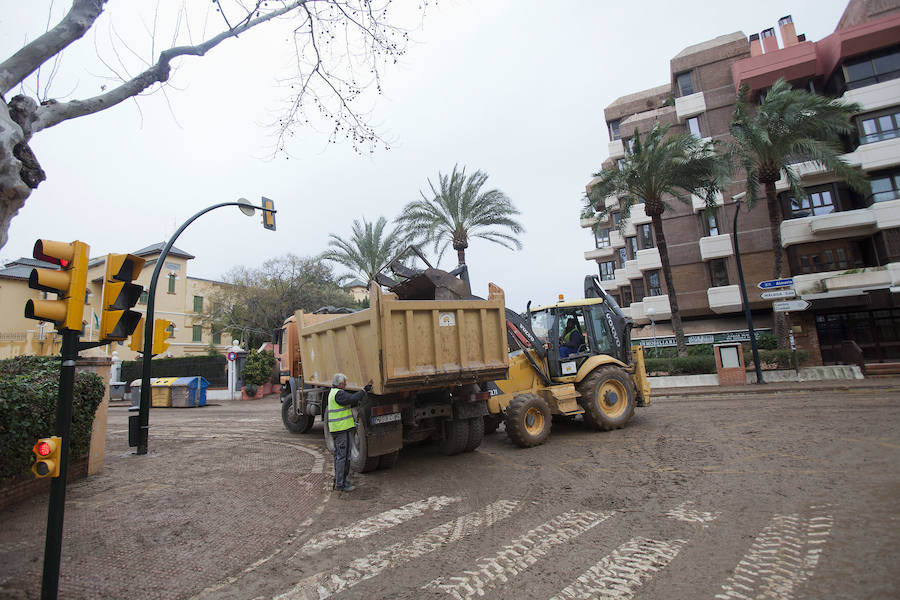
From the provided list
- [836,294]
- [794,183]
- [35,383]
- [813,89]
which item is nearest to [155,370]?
[35,383]

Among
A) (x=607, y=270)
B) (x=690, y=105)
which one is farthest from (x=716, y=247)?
(x=607, y=270)

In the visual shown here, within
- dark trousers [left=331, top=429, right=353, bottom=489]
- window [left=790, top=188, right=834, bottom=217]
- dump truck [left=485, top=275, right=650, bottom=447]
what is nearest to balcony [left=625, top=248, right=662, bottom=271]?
window [left=790, top=188, right=834, bottom=217]

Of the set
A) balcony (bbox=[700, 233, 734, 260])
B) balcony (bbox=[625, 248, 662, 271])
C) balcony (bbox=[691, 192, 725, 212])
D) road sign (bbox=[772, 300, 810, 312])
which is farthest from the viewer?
balcony (bbox=[625, 248, 662, 271])

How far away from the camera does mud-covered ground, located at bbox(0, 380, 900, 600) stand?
341 centimetres

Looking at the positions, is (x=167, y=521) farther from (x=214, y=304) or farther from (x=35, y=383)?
(x=214, y=304)

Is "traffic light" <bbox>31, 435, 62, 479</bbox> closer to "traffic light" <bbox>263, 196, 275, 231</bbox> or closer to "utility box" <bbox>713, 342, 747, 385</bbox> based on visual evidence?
"traffic light" <bbox>263, 196, 275, 231</bbox>

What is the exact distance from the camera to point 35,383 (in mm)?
5941

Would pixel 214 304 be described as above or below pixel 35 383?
above

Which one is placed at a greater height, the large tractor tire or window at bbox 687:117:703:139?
window at bbox 687:117:703:139

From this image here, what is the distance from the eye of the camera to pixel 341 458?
6.18 metres

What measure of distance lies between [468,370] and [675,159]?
1713 cm

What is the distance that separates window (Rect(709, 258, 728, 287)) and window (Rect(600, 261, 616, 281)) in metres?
14.2

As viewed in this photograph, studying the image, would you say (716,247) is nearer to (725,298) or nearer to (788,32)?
(725,298)

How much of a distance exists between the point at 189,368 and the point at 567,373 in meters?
25.6
